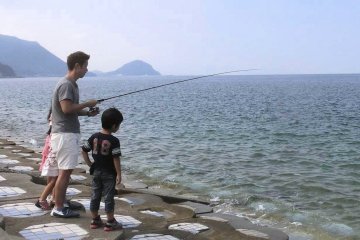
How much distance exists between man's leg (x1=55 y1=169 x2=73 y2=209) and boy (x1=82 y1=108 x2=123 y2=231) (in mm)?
390

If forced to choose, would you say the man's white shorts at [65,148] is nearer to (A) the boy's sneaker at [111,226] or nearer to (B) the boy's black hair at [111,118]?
(B) the boy's black hair at [111,118]

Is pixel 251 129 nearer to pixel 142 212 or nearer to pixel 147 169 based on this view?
pixel 147 169

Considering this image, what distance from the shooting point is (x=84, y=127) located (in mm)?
26078

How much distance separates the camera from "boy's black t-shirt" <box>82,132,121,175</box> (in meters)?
5.29

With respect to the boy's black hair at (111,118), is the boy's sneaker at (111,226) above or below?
below

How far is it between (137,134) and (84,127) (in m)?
4.94

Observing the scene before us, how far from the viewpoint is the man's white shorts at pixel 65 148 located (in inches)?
219

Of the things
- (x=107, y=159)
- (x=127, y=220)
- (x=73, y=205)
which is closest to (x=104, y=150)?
(x=107, y=159)

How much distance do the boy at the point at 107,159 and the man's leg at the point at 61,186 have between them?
0.39m

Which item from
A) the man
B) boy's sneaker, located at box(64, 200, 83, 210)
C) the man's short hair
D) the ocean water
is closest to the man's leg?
the man

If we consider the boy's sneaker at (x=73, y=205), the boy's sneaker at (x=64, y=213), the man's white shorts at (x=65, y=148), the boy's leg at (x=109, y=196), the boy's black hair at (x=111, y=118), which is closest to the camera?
the boy's black hair at (x=111, y=118)

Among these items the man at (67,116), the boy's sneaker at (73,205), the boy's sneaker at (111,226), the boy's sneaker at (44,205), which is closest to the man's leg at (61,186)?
the man at (67,116)

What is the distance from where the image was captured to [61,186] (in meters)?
5.75

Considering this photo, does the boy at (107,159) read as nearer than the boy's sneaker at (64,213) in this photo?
Yes
